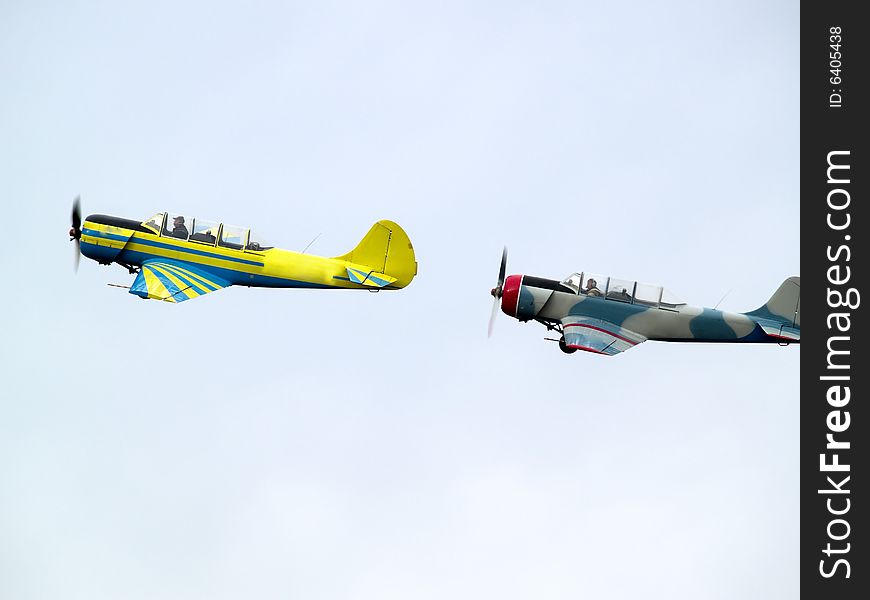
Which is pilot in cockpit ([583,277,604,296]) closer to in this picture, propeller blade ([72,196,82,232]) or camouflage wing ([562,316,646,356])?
camouflage wing ([562,316,646,356])

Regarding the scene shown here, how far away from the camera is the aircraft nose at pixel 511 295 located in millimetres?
29000

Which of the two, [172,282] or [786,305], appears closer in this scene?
[786,305]

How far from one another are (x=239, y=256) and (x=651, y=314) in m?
7.84

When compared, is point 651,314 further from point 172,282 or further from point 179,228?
point 179,228

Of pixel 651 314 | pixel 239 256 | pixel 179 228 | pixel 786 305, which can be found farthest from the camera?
pixel 179 228

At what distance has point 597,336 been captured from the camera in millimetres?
28281

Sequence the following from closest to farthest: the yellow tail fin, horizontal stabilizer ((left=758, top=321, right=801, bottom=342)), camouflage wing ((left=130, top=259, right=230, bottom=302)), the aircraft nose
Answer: camouflage wing ((left=130, top=259, right=230, bottom=302))
horizontal stabilizer ((left=758, top=321, right=801, bottom=342))
the aircraft nose
the yellow tail fin

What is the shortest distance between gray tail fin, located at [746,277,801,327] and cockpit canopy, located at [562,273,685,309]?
64.5 inches

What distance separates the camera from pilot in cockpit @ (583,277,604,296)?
2878cm

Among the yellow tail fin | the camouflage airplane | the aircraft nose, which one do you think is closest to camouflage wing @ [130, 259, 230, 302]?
the yellow tail fin

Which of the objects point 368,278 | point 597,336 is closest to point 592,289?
point 597,336

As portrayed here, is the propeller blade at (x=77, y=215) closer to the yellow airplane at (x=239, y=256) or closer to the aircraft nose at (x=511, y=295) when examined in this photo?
the yellow airplane at (x=239, y=256)
